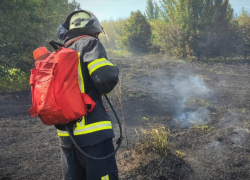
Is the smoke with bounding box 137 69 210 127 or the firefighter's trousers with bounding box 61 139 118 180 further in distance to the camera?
the smoke with bounding box 137 69 210 127

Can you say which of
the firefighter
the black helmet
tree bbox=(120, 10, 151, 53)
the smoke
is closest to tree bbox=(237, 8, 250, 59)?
the smoke

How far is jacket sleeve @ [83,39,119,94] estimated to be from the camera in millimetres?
1994

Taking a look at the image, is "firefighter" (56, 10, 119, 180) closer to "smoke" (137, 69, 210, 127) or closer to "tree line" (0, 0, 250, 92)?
"tree line" (0, 0, 250, 92)

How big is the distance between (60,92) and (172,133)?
11.1 feet

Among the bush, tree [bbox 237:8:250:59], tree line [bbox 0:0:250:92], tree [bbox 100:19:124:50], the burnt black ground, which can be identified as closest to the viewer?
the burnt black ground

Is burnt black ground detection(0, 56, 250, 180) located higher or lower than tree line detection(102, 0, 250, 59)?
lower

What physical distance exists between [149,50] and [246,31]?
9.14 metres

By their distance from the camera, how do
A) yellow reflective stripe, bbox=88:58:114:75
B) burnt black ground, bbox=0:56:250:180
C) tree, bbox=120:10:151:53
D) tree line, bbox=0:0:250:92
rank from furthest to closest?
1. tree, bbox=120:10:151:53
2. tree line, bbox=0:0:250:92
3. burnt black ground, bbox=0:56:250:180
4. yellow reflective stripe, bbox=88:58:114:75

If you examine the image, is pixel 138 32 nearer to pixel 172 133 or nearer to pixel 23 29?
pixel 23 29

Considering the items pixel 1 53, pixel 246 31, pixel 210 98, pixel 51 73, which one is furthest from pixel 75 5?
pixel 51 73

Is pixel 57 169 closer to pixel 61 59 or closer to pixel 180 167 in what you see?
pixel 180 167

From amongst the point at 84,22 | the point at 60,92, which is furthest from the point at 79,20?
the point at 60,92

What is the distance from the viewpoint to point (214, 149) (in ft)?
13.0

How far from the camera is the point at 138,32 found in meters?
22.1
